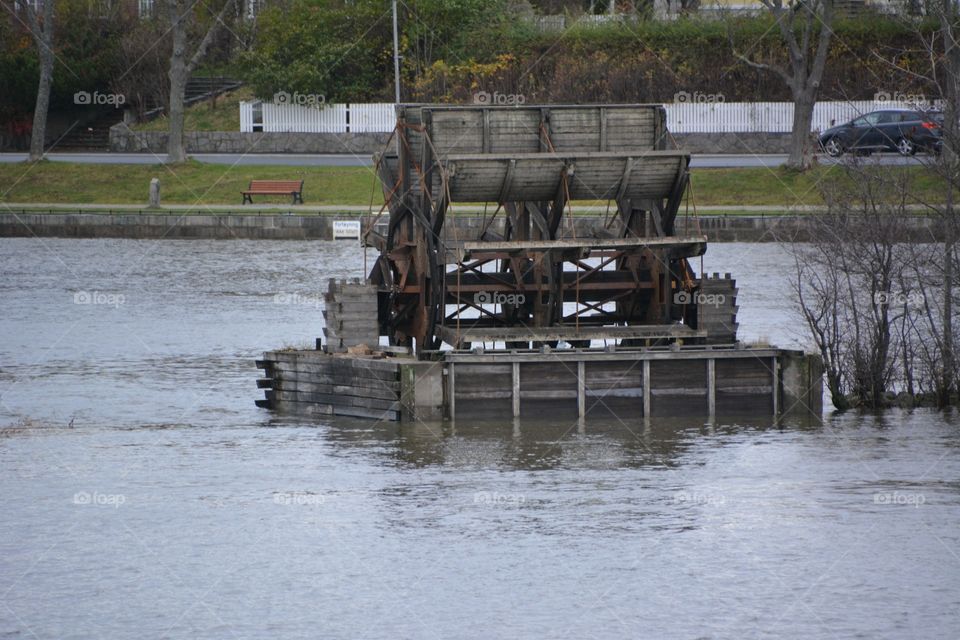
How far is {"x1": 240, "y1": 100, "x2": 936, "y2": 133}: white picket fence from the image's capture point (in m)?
59.7

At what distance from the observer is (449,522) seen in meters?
19.6

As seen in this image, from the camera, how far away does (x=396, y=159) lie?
2886cm

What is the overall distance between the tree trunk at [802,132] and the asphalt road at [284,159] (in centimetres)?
178

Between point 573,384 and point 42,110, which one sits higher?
point 42,110

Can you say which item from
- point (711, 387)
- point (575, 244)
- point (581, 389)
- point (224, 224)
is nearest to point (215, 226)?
point (224, 224)

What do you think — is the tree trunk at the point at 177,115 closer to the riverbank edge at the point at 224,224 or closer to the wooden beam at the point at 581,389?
the riverbank edge at the point at 224,224

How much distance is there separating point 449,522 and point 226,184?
37.3 meters

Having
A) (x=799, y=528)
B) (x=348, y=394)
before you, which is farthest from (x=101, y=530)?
(x=799, y=528)

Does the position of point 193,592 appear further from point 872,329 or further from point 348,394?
point 872,329

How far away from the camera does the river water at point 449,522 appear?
1662cm

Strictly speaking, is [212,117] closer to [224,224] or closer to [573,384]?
[224,224]

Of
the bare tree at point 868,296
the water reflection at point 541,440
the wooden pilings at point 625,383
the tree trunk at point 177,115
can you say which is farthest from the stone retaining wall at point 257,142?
the wooden pilings at point 625,383

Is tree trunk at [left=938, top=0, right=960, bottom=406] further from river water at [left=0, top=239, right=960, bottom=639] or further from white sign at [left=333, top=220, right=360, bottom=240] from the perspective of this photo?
white sign at [left=333, top=220, right=360, bottom=240]

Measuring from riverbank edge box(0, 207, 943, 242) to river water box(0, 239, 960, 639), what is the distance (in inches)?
810
